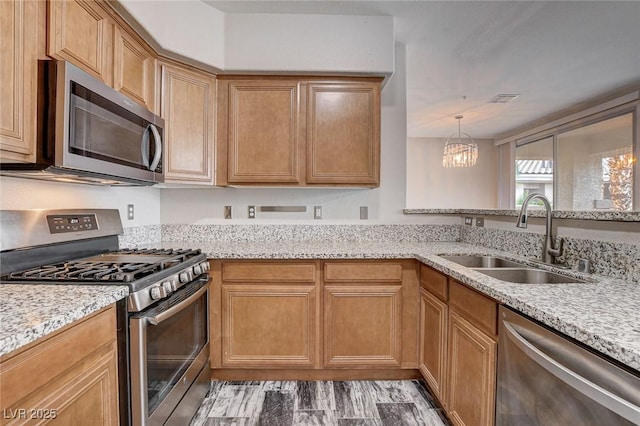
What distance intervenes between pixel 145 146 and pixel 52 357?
1.18 m

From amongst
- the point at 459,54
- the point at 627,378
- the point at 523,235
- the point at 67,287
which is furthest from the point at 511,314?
the point at 459,54

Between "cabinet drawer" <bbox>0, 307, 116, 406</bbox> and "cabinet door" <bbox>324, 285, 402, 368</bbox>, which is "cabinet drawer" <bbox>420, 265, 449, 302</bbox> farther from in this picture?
"cabinet drawer" <bbox>0, 307, 116, 406</bbox>

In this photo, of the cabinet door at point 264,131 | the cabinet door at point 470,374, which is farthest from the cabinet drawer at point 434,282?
the cabinet door at point 264,131

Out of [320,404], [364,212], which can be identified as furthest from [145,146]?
[320,404]

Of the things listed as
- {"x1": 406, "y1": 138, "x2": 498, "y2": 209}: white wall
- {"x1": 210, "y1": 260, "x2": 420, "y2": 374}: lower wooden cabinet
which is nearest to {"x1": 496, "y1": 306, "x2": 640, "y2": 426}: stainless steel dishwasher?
{"x1": 210, "y1": 260, "x2": 420, "y2": 374}: lower wooden cabinet

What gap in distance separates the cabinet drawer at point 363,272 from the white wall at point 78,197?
1.44m

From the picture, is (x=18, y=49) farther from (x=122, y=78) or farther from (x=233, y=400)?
(x=233, y=400)

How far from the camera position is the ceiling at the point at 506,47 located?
2254 mm

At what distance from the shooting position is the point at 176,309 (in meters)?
1.51

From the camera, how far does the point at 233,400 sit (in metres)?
1.96

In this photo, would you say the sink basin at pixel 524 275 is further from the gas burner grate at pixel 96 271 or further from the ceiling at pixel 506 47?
the ceiling at pixel 506 47

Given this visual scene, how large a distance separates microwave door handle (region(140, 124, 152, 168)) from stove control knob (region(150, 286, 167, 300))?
0.75m

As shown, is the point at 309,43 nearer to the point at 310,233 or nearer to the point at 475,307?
the point at 310,233

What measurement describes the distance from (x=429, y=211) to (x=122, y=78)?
2.31 meters
